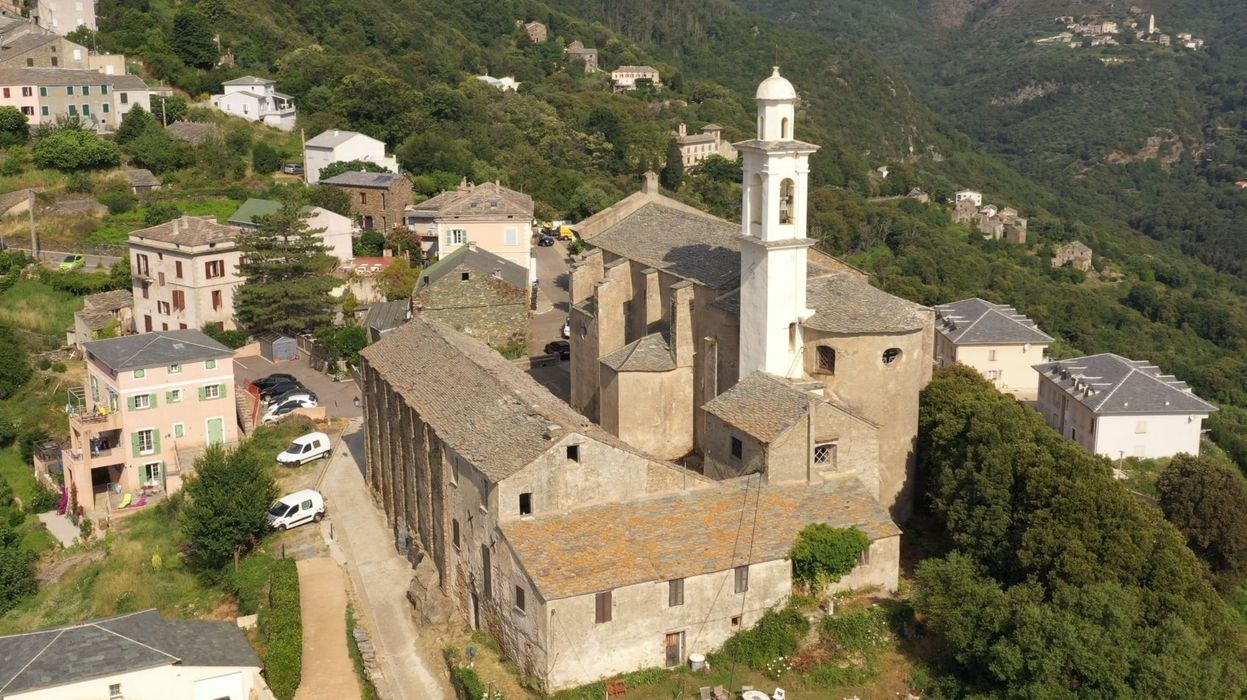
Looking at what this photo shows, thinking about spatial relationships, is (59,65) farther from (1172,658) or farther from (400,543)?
(1172,658)

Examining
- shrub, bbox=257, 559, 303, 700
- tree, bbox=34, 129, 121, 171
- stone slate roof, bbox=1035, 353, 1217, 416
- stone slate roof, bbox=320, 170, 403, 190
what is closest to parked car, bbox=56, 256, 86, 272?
tree, bbox=34, 129, 121, 171

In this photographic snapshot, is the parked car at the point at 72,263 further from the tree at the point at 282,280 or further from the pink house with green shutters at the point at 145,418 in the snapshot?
the pink house with green shutters at the point at 145,418

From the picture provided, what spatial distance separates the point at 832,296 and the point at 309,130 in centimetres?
7088

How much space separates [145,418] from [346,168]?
41.7 m

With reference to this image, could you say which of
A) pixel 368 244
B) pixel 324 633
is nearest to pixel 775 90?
pixel 324 633

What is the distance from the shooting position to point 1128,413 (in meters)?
61.0

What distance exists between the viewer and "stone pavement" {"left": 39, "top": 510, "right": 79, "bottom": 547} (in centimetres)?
4944

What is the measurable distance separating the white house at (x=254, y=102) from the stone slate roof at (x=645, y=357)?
224ft

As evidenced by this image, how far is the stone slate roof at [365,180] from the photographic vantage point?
83250 millimetres

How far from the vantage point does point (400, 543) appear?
42.5 metres

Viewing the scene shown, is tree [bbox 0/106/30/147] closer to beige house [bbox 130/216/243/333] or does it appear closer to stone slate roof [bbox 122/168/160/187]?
stone slate roof [bbox 122/168/160/187]

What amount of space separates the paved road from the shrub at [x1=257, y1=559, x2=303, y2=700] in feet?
7.12

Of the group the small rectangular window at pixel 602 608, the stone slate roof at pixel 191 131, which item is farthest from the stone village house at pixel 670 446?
the stone slate roof at pixel 191 131

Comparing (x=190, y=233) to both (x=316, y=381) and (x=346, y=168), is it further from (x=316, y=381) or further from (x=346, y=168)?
(x=346, y=168)
